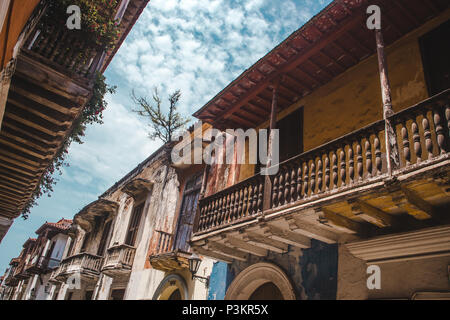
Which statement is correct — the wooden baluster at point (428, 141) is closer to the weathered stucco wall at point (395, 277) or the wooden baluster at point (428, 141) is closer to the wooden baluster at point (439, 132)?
the wooden baluster at point (439, 132)

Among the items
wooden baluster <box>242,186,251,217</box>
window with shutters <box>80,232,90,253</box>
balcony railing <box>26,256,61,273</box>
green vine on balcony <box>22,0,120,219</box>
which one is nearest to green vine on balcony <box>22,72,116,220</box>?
green vine on balcony <box>22,0,120,219</box>

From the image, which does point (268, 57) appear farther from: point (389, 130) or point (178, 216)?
point (178, 216)

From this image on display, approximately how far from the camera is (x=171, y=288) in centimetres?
1009

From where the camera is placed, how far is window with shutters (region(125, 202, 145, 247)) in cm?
1434

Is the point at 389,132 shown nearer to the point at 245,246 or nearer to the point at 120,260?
the point at 245,246

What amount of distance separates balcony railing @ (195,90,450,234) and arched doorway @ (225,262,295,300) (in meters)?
1.43

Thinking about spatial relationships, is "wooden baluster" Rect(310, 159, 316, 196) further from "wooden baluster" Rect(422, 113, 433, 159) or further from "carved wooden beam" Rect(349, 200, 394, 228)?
"wooden baluster" Rect(422, 113, 433, 159)

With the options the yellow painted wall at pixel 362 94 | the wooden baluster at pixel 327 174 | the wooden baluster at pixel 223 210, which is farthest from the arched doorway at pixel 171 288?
the wooden baluster at pixel 327 174

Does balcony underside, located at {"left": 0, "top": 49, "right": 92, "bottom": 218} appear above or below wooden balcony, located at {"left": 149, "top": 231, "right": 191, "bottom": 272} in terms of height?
above

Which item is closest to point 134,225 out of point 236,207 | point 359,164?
point 236,207

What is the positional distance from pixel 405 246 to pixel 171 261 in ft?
22.1

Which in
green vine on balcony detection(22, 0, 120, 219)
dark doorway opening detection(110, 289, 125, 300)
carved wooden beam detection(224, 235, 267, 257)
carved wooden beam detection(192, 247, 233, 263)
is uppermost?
green vine on balcony detection(22, 0, 120, 219)
